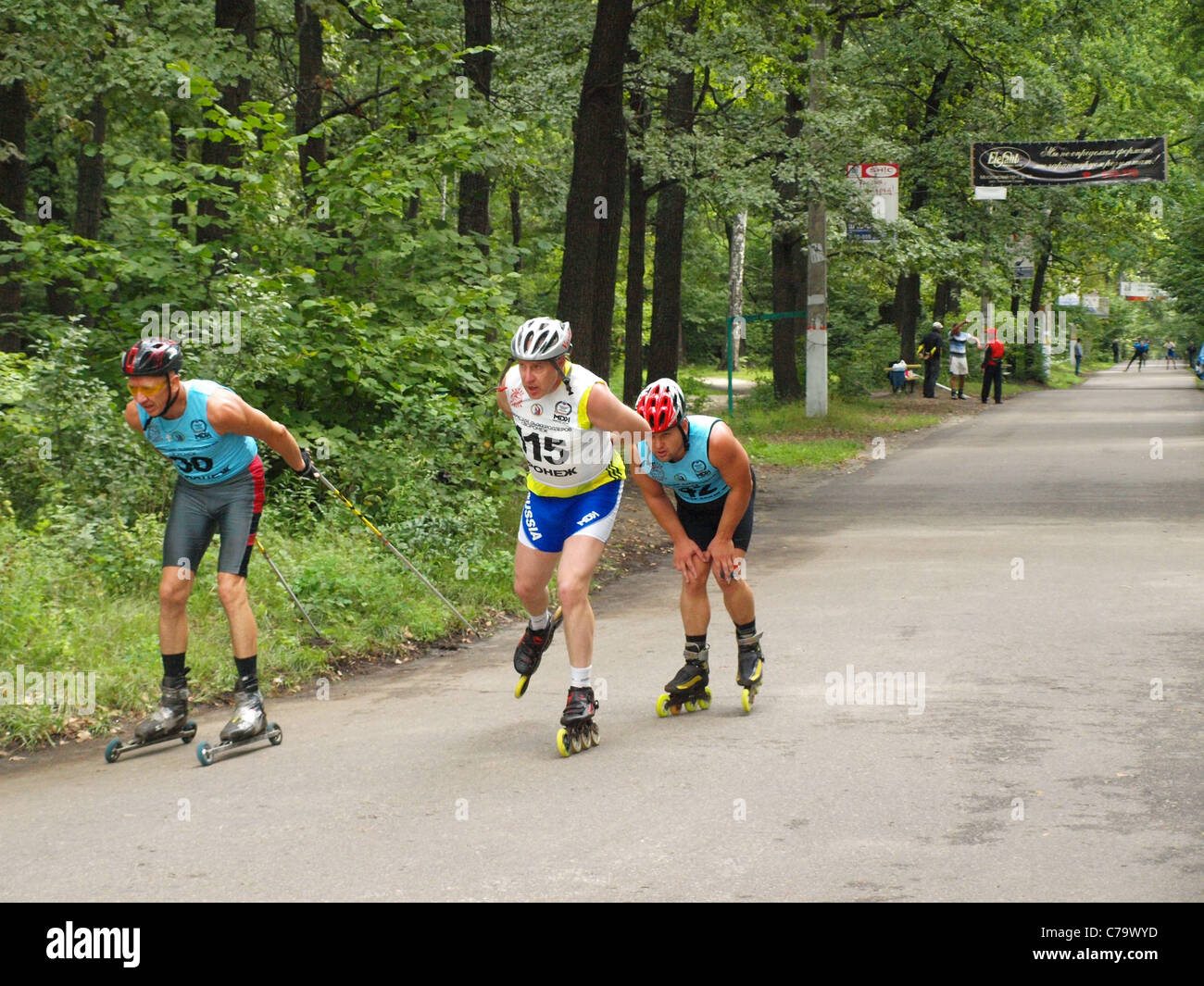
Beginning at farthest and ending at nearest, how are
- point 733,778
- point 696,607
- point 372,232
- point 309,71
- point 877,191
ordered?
1. point 877,191
2. point 309,71
3. point 372,232
4. point 696,607
5. point 733,778

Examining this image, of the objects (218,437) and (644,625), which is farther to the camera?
(644,625)

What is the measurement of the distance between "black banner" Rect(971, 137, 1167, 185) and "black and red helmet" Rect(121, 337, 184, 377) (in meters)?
27.6

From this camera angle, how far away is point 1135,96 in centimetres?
4347

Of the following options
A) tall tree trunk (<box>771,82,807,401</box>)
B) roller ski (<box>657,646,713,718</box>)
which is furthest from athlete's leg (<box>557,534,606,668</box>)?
tall tree trunk (<box>771,82,807,401</box>)

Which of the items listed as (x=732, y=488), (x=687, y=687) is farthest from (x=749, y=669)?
(x=732, y=488)

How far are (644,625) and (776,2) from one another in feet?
37.6

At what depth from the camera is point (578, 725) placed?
267 inches

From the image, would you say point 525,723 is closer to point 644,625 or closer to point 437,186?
point 644,625

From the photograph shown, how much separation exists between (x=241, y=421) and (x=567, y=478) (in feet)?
5.28

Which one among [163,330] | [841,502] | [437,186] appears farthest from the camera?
[841,502]

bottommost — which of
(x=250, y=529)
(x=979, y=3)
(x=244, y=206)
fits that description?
(x=250, y=529)

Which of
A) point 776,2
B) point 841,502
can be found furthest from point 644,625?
point 776,2

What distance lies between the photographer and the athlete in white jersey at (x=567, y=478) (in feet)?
22.3

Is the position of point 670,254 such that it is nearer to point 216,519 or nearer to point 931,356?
point 931,356
